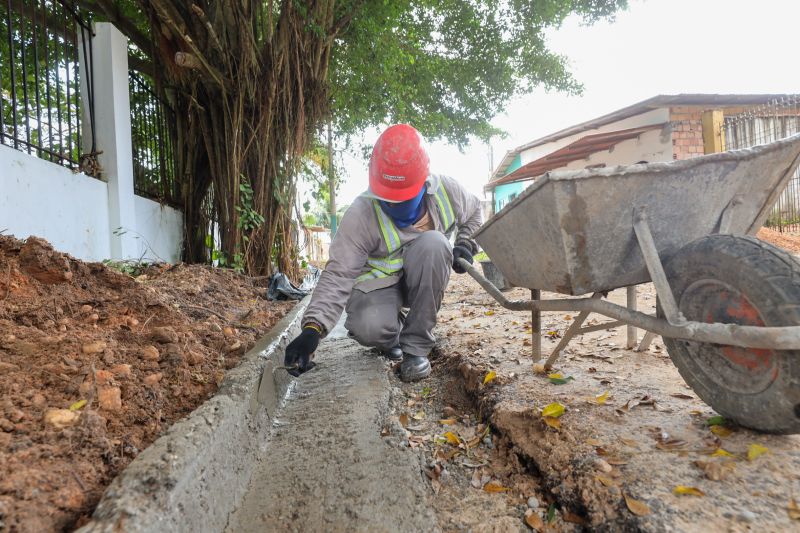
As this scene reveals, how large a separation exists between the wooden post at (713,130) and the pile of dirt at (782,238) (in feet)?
5.26

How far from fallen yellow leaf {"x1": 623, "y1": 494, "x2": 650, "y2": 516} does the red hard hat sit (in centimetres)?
182

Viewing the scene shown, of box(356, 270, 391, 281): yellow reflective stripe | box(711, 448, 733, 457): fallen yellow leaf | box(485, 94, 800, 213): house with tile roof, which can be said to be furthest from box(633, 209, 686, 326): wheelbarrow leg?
box(485, 94, 800, 213): house with tile roof

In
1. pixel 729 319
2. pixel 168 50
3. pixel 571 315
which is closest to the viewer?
pixel 729 319

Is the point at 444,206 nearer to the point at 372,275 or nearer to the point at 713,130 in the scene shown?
the point at 372,275

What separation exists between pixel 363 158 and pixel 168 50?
4.11 metres

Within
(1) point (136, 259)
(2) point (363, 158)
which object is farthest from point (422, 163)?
(2) point (363, 158)

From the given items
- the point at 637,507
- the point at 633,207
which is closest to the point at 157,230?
the point at 633,207

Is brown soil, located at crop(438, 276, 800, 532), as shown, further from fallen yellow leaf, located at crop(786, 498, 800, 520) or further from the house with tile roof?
the house with tile roof

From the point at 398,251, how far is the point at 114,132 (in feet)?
10.1

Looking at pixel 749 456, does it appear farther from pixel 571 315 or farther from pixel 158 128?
pixel 158 128

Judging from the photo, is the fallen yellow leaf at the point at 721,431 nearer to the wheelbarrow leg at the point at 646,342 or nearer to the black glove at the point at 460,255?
the wheelbarrow leg at the point at 646,342

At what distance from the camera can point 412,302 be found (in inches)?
115

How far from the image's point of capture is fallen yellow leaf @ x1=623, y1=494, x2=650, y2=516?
119 centimetres

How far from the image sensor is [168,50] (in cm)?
487
